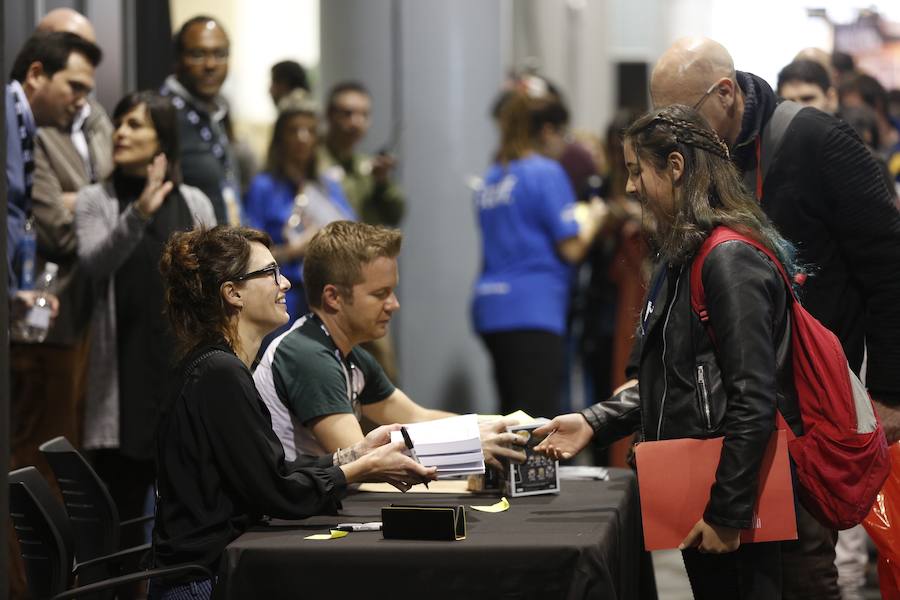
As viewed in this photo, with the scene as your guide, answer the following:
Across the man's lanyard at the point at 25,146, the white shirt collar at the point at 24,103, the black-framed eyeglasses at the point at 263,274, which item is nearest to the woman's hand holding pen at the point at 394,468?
the black-framed eyeglasses at the point at 263,274

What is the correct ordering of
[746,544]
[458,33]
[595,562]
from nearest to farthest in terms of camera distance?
1. [595,562]
2. [746,544]
3. [458,33]

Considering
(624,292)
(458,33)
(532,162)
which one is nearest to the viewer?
(532,162)

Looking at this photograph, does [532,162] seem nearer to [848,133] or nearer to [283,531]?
[848,133]

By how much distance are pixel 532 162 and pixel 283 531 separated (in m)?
4.16

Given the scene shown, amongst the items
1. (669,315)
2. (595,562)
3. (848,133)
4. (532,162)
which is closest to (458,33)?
(532,162)

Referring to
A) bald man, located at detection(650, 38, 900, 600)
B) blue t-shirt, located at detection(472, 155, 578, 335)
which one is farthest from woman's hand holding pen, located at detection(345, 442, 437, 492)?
blue t-shirt, located at detection(472, 155, 578, 335)

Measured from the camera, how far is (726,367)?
3.06m

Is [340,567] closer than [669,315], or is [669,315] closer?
[340,567]

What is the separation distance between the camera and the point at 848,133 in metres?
3.78

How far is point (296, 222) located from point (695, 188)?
3.66m

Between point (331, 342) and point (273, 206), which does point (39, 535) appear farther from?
point (273, 206)

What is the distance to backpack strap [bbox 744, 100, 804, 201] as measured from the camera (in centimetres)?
378

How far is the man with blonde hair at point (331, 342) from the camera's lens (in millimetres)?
3721

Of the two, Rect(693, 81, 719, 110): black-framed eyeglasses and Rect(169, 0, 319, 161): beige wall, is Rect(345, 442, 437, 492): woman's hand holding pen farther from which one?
Rect(169, 0, 319, 161): beige wall
